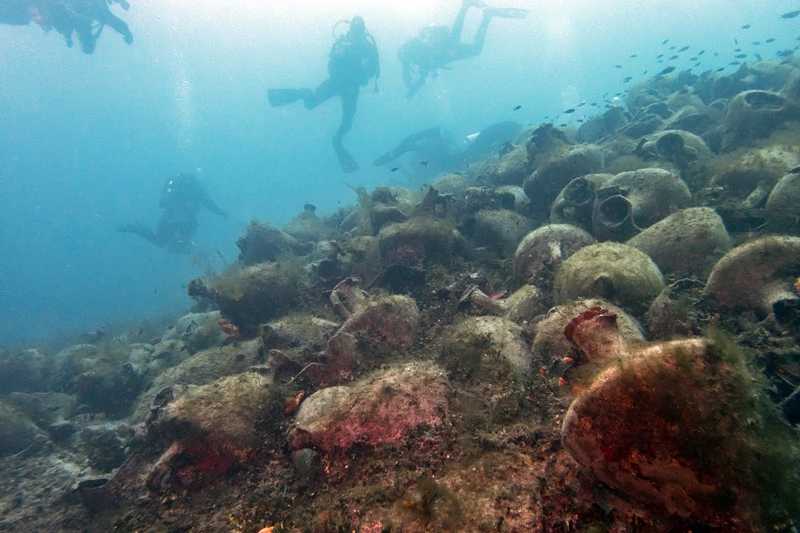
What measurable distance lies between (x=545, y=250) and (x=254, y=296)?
23.6 ft

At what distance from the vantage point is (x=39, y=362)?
45.0ft

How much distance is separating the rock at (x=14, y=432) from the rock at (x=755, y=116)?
69.6ft

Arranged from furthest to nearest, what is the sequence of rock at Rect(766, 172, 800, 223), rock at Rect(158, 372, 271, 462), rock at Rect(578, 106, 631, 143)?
rock at Rect(578, 106, 631, 143), rock at Rect(766, 172, 800, 223), rock at Rect(158, 372, 271, 462)

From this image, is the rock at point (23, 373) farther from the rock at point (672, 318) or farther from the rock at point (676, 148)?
the rock at point (676, 148)

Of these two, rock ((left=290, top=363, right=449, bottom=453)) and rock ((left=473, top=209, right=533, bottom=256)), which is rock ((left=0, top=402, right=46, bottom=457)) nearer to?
rock ((left=290, top=363, right=449, bottom=453))

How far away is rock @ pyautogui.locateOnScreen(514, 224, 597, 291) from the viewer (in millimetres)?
6629

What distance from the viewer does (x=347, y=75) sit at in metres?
31.6

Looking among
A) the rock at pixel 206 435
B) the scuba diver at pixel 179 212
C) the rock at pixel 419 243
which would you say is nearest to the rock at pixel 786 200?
the rock at pixel 419 243

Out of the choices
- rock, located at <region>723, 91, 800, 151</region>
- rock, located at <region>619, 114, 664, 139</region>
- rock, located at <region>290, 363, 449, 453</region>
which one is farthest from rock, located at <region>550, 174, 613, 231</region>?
rock, located at <region>619, 114, 664, 139</region>

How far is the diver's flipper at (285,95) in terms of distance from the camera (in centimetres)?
3300

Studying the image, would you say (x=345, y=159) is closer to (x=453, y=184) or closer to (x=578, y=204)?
(x=453, y=184)

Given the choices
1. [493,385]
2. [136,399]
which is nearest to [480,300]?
[493,385]

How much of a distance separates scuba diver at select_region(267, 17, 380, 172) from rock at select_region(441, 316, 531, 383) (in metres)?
32.3

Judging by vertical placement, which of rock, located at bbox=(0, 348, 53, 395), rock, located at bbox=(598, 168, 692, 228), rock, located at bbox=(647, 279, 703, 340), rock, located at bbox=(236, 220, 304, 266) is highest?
rock, located at bbox=(0, 348, 53, 395)
